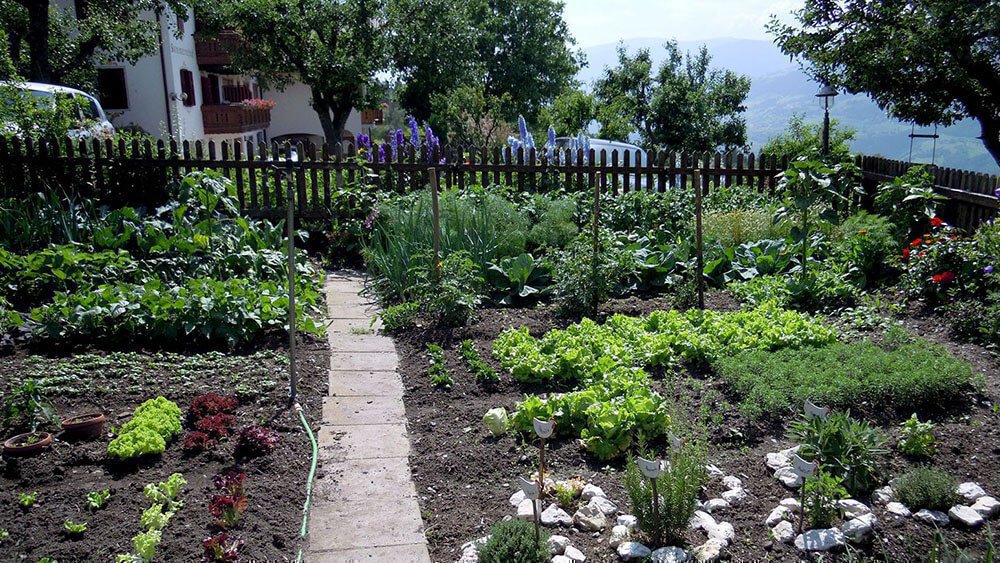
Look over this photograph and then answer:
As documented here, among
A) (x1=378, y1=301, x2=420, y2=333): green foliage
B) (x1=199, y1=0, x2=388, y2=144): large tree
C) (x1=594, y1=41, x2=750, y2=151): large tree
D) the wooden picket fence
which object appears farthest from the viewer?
(x1=594, y1=41, x2=750, y2=151): large tree

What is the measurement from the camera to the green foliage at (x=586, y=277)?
6.75 metres

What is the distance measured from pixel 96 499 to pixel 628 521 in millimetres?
2467

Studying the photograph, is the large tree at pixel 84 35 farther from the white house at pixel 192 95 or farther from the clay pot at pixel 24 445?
the clay pot at pixel 24 445

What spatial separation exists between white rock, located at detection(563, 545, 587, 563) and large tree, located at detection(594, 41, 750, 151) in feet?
84.7

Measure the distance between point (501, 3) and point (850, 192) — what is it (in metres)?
29.0

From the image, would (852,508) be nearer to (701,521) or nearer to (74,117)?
(701,521)

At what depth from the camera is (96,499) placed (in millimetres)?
3500

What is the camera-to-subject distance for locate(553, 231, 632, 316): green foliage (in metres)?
6.75

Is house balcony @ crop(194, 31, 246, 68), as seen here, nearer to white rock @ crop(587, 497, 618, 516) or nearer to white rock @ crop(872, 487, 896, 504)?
white rock @ crop(587, 497, 618, 516)

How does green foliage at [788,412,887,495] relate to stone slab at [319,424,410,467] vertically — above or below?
above

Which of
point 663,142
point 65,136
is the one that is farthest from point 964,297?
point 663,142

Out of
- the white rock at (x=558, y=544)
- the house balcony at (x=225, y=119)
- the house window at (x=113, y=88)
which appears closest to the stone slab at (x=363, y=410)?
the white rock at (x=558, y=544)

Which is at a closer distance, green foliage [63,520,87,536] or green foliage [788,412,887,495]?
green foliage [63,520,87,536]

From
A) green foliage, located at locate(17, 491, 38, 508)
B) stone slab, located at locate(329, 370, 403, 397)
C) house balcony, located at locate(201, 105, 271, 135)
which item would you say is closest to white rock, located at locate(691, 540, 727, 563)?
stone slab, located at locate(329, 370, 403, 397)
